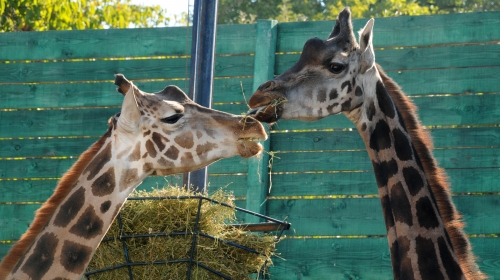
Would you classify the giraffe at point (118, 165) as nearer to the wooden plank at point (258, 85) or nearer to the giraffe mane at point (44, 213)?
the giraffe mane at point (44, 213)

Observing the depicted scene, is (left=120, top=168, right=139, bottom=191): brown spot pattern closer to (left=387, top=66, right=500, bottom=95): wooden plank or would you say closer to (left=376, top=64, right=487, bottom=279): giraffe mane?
(left=376, top=64, right=487, bottom=279): giraffe mane

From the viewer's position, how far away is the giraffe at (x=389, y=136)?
451 centimetres

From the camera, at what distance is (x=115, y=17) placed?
42.6ft

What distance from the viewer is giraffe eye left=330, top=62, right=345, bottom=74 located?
5086mm

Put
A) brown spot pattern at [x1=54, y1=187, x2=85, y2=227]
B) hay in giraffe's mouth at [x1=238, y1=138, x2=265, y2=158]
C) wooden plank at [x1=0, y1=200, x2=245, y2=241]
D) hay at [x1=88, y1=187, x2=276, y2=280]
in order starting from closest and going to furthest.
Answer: brown spot pattern at [x1=54, y1=187, x2=85, y2=227], hay at [x1=88, y1=187, x2=276, y2=280], hay in giraffe's mouth at [x1=238, y1=138, x2=265, y2=158], wooden plank at [x1=0, y1=200, x2=245, y2=241]

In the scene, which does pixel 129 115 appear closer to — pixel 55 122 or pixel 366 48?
pixel 366 48

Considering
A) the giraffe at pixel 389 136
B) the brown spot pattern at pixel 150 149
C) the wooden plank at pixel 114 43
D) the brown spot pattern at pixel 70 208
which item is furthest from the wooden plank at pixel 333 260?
the brown spot pattern at pixel 70 208

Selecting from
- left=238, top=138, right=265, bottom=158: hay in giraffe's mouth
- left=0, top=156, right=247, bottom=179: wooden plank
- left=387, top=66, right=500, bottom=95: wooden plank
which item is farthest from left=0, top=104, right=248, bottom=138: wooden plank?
left=238, top=138, right=265, bottom=158: hay in giraffe's mouth

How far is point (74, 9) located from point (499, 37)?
235 inches

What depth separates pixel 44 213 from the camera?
4.51m

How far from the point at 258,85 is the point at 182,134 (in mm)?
2318

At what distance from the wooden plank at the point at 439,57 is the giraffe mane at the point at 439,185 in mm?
1689

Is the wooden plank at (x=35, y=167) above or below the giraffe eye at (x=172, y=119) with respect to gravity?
below

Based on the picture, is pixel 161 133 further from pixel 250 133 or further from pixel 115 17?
pixel 115 17
